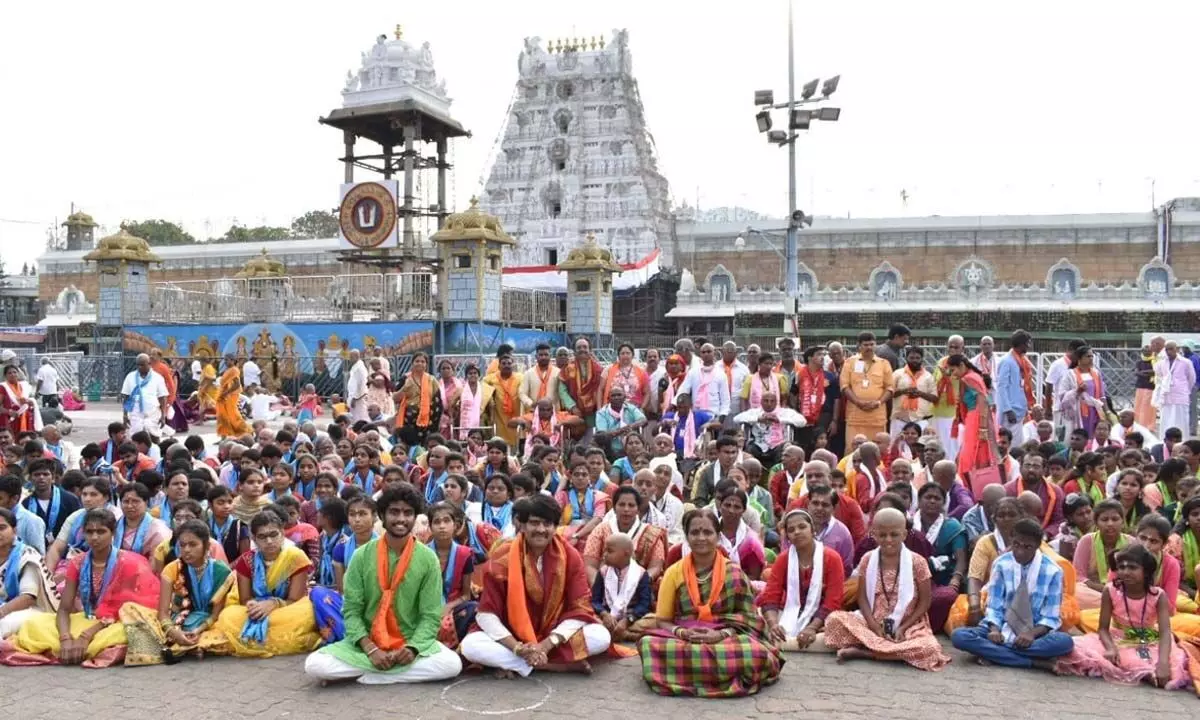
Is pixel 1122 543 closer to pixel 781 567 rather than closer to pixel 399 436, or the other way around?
pixel 781 567

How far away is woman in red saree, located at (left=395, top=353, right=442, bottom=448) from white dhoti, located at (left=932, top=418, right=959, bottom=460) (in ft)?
17.1

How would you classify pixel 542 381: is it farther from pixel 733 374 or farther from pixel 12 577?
pixel 12 577

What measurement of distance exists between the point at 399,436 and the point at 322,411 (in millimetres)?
8600

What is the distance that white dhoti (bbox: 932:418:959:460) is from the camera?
8609mm

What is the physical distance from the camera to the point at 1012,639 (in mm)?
4766

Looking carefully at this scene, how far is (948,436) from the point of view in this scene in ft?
28.4

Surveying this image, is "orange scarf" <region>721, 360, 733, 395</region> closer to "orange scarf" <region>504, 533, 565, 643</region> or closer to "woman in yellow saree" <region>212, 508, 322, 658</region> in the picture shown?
"orange scarf" <region>504, 533, 565, 643</region>

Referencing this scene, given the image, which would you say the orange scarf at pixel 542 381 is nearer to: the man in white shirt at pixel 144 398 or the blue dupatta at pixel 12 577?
the man in white shirt at pixel 144 398

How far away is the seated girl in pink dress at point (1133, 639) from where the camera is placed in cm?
450

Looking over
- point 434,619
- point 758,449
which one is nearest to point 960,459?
point 758,449

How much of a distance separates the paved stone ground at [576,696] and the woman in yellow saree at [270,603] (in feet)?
0.59

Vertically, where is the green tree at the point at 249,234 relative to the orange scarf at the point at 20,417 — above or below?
above

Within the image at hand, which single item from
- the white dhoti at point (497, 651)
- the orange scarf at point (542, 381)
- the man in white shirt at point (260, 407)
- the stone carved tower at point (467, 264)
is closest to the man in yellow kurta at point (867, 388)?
the orange scarf at point (542, 381)

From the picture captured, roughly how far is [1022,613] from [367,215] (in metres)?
21.8
